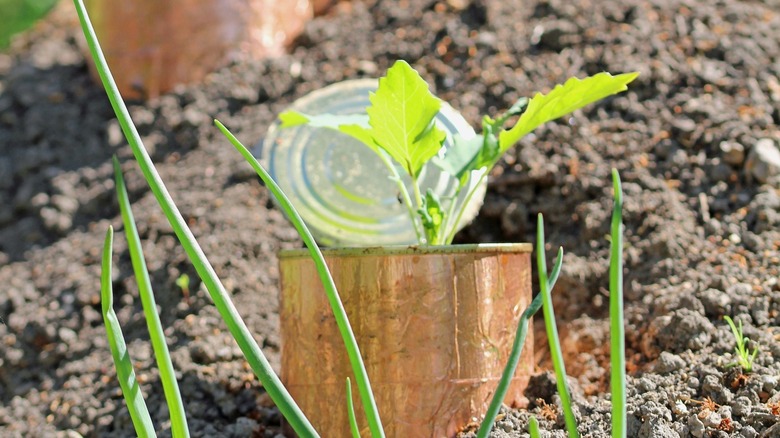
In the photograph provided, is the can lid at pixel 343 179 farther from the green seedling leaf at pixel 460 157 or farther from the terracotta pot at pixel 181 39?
the terracotta pot at pixel 181 39

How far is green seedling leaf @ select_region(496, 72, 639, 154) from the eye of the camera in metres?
1.18

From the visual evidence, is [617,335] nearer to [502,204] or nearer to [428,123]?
[428,123]

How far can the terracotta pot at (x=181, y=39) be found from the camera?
256cm

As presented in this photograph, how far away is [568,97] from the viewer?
1.21m

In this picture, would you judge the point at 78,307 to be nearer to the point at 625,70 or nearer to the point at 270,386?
the point at 270,386

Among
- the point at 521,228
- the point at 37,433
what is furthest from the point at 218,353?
the point at 521,228

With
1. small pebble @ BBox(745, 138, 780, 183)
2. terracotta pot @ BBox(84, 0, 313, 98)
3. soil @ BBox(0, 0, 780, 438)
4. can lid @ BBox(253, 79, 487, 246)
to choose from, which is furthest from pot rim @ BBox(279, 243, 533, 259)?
terracotta pot @ BBox(84, 0, 313, 98)

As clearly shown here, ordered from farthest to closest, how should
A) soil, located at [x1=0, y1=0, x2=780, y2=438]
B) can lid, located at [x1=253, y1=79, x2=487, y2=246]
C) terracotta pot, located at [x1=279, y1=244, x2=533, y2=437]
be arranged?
1. can lid, located at [x1=253, y1=79, x2=487, y2=246]
2. soil, located at [x1=0, y1=0, x2=780, y2=438]
3. terracotta pot, located at [x1=279, y1=244, x2=533, y2=437]

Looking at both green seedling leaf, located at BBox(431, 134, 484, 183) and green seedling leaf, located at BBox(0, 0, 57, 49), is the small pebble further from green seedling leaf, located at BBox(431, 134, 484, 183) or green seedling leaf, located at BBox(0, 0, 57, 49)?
A: green seedling leaf, located at BBox(0, 0, 57, 49)

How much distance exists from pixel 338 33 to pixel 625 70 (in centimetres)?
93

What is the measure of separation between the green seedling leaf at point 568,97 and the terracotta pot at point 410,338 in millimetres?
207

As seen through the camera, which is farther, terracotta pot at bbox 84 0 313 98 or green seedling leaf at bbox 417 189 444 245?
terracotta pot at bbox 84 0 313 98

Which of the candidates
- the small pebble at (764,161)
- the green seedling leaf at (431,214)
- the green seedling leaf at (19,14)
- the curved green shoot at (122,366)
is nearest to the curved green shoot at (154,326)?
the curved green shoot at (122,366)

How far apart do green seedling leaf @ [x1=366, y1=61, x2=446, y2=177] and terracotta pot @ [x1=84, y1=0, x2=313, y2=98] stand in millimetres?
1443
